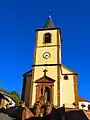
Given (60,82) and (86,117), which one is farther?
(60,82)

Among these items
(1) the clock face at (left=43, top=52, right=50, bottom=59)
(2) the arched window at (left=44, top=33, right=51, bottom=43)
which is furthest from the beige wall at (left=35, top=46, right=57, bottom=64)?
(2) the arched window at (left=44, top=33, right=51, bottom=43)

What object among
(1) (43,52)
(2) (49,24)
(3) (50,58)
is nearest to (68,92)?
(3) (50,58)

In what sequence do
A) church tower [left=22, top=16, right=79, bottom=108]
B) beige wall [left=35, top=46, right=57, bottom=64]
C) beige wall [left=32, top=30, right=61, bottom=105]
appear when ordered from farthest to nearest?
beige wall [left=35, top=46, right=57, bottom=64] → beige wall [left=32, top=30, right=61, bottom=105] → church tower [left=22, top=16, right=79, bottom=108]

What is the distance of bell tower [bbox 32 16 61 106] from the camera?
30.1m

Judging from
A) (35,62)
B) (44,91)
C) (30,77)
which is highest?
(35,62)

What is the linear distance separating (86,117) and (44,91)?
26.0ft

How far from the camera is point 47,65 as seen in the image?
32062mm

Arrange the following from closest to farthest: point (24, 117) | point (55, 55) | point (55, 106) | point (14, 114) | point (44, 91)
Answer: point (24, 117), point (14, 114), point (55, 106), point (44, 91), point (55, 55)

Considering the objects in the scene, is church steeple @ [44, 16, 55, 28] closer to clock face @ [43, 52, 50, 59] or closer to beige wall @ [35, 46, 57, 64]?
beige wall @ [35, 46, 57, 64]

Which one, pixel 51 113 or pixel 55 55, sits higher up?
pixel 55 55

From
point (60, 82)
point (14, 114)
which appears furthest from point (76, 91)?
point (14, 114)

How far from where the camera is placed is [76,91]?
3130 cm

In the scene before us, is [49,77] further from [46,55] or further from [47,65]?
[46,55]

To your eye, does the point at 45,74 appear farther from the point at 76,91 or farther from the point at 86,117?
the point at 86,117
